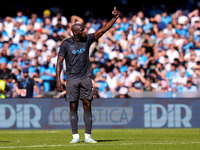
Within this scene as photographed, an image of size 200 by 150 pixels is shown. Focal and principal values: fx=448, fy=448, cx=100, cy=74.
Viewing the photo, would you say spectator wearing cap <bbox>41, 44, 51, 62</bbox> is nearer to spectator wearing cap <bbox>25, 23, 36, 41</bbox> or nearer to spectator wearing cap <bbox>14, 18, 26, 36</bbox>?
spectator wearing cap <bbox>25, 23, 36, 41</bbox>

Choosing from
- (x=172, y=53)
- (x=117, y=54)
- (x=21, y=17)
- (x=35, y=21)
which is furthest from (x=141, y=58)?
(x=21, y=17)

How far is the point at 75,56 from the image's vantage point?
27.3 ft

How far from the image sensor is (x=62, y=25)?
19.9 metres

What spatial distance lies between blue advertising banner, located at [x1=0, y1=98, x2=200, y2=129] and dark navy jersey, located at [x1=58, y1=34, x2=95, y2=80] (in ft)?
18.9

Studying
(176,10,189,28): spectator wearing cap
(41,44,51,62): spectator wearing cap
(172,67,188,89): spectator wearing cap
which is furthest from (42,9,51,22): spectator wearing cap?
(172,67,188,89): spectator wearing cap

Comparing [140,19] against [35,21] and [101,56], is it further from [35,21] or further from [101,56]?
[35,21]

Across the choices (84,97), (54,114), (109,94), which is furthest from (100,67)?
(84,97)

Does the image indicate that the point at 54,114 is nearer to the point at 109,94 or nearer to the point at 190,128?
the point at 109,94

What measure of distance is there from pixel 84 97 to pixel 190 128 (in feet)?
21.7

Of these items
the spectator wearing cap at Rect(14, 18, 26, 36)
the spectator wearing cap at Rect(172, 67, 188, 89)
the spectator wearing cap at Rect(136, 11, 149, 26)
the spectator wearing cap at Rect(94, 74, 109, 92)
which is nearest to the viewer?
the spectator wearing cap at Rect(94, 74, 109, 92)

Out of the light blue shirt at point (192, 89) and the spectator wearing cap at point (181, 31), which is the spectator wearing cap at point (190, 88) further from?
the spectator wearing cap at point (181, 31)

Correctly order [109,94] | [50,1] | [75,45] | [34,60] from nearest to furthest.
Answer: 1. [75,45]
2. [109,94]
3. [34,60]
4. [50,1]

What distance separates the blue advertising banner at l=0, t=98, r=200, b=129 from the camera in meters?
13.9

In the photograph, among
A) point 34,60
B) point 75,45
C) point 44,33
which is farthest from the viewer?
point 44,33
